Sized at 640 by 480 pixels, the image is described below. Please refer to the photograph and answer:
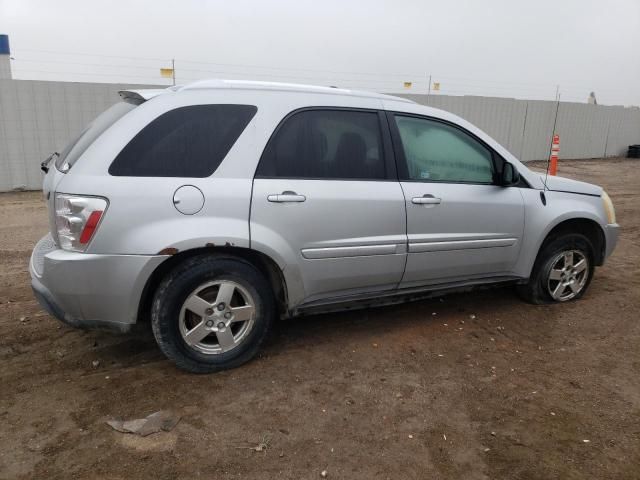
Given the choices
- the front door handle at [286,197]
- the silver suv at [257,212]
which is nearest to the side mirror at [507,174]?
the silver suv at [257,212]

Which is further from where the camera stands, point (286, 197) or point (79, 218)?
point (286, 197)

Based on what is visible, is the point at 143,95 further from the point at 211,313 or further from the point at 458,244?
the point at 458,244

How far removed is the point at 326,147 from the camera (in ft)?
11.9

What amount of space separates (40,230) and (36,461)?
5.49 meters

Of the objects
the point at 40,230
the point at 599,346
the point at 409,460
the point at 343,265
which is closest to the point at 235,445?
the point at 409,460

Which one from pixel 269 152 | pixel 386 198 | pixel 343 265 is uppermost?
pixel 269 152

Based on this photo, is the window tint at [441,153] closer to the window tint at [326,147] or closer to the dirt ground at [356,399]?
the window tint at [326,147]

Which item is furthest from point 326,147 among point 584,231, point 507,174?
point 584,231

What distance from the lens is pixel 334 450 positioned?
2717 millimetres

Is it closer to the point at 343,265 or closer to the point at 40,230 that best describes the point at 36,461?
the point at 343,265

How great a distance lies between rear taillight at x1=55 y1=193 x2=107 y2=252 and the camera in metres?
3.00

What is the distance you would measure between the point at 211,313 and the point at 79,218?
96 centimetres

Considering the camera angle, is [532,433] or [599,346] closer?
[532,433]

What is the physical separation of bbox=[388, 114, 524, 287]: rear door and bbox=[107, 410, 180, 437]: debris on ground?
1.91 meters
